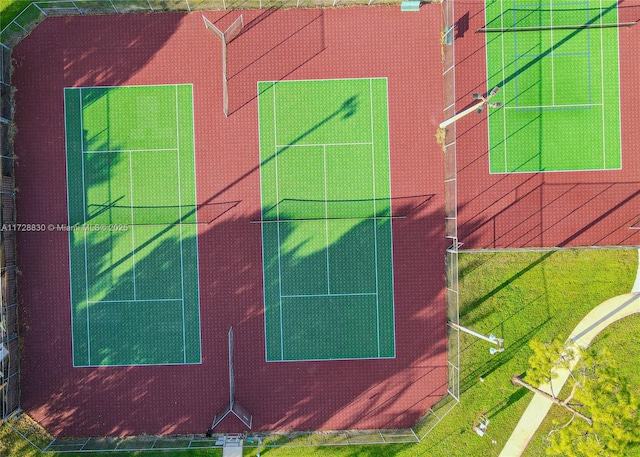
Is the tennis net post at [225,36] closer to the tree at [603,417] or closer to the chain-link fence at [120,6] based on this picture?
the chain-link fence at [120,6]

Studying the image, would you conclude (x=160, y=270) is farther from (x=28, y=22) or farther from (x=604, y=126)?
(x=604, y=126)

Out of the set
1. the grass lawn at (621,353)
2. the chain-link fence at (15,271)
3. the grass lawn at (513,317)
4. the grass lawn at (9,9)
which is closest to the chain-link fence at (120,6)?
the chain-link fence at (15,271)

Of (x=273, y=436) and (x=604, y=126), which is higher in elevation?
(x=604, y=126)

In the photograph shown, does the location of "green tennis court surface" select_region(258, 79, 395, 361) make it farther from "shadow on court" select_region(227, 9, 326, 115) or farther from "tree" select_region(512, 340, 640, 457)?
"tree" select_region(512, 340, 640, 457)

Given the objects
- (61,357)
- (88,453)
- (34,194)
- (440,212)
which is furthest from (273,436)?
(34,194)

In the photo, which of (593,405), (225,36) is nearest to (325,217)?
(225,36)

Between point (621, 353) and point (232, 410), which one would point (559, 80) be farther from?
point (232, 410)
